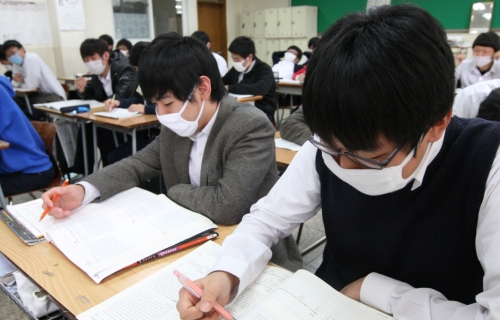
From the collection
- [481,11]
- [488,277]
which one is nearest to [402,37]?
[488,277]

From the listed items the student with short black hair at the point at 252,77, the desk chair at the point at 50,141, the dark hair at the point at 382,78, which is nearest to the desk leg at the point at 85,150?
the desk chair at the point at 50,141

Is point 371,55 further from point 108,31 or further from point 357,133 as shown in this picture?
point 108,31

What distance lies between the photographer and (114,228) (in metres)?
1.04

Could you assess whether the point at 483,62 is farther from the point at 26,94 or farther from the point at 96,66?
the point at 26,94

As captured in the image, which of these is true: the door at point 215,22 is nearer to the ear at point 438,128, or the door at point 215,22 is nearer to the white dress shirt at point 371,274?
the white dress shirt at point 371,274

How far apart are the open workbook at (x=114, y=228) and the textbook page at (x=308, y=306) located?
0.33 m

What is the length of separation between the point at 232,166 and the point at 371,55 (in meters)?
0.74

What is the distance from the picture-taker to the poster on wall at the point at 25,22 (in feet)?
18.3

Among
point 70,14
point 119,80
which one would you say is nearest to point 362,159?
point 119,80

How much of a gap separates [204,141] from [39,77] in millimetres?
4284

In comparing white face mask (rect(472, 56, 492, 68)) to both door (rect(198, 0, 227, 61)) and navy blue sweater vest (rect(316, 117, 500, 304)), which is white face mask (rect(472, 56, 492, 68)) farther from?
door (rect(198, 0, 227, 61))

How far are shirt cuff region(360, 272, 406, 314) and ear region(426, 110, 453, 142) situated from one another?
30cm

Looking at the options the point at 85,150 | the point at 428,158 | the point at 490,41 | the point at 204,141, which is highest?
the point at 490,41

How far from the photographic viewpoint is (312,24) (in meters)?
8.22
